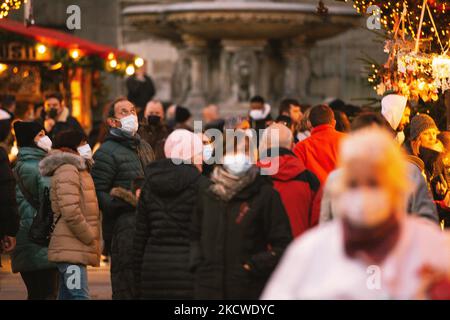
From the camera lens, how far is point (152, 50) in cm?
3341

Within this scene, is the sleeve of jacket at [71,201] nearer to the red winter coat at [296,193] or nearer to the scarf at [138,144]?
the scarf at [138,144]

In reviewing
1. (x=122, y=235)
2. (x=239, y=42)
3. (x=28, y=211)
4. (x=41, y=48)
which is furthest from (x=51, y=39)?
(x=122, y=235)

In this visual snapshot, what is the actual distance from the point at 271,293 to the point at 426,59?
755 cm

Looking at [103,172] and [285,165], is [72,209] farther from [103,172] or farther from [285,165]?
[285,165]

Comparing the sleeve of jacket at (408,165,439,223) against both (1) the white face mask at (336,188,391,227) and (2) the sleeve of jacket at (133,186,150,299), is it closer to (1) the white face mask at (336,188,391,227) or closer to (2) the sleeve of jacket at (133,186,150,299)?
(2) the sleeve of jacket at (133,186,150,299)

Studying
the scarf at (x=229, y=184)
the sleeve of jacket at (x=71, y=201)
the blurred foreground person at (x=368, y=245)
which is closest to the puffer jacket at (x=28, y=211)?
the sleeve of jacket at (x=71, y=201)

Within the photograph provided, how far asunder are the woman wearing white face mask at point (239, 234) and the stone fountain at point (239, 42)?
53.9ft

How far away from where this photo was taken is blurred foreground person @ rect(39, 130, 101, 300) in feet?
37.2

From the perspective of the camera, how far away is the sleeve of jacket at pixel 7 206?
11.6 meters

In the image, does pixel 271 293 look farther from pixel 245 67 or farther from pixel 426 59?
pixel 245 67

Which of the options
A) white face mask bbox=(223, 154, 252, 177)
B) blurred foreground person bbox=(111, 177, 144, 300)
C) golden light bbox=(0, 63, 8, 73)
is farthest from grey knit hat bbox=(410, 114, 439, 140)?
golden light bbox=(0, 63, 8, 73)

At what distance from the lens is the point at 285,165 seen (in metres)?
10.7

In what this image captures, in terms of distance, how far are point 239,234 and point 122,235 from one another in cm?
234

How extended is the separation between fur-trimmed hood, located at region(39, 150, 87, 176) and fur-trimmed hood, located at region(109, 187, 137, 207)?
0.33 m
